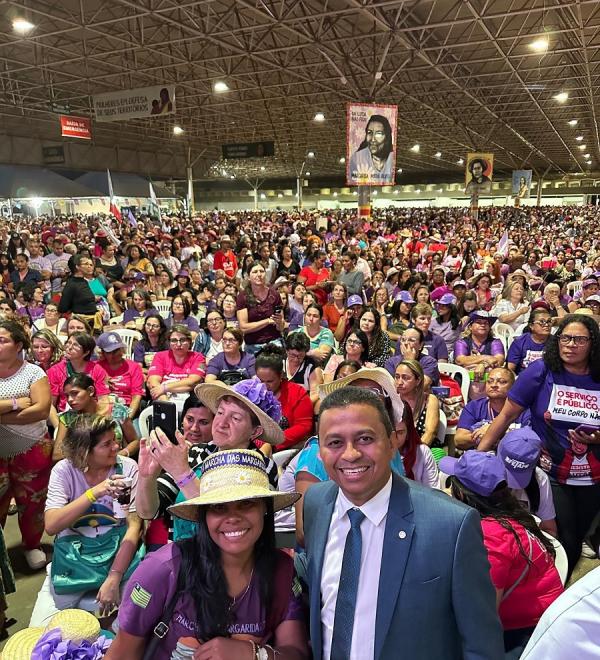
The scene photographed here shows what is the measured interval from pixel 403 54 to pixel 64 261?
13.3 meters

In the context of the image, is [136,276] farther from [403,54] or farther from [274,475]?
[403,54]

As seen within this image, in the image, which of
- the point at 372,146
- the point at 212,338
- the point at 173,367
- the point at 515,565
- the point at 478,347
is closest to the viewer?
the point at 515,565

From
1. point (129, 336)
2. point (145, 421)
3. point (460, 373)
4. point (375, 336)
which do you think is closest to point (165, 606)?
point (145, 421)

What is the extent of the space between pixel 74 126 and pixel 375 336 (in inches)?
559

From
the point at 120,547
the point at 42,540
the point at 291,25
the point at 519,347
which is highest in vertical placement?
the point at 291,25

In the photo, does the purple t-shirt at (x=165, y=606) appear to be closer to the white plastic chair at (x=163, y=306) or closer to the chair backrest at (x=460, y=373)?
the chair backrest at (x=460, y=373)

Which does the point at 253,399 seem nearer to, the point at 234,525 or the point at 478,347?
the point at 234,525

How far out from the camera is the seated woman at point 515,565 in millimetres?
1829

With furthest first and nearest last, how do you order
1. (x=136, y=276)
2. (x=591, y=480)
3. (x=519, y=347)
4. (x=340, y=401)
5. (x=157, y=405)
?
(x=136, y=276)
(x=519, y=347)
(x=591, y=480)
(x=157, y=405)
(x=340, y=401)

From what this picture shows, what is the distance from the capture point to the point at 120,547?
2.42 meters

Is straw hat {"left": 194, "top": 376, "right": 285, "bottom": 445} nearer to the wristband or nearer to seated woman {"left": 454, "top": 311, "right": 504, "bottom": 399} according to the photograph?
the wristband

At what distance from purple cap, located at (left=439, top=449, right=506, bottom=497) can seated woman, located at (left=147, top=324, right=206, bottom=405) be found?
2924 millimetres

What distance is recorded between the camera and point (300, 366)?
449 cm

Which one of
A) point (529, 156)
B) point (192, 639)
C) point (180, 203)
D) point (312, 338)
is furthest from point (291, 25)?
point (529, 156)
